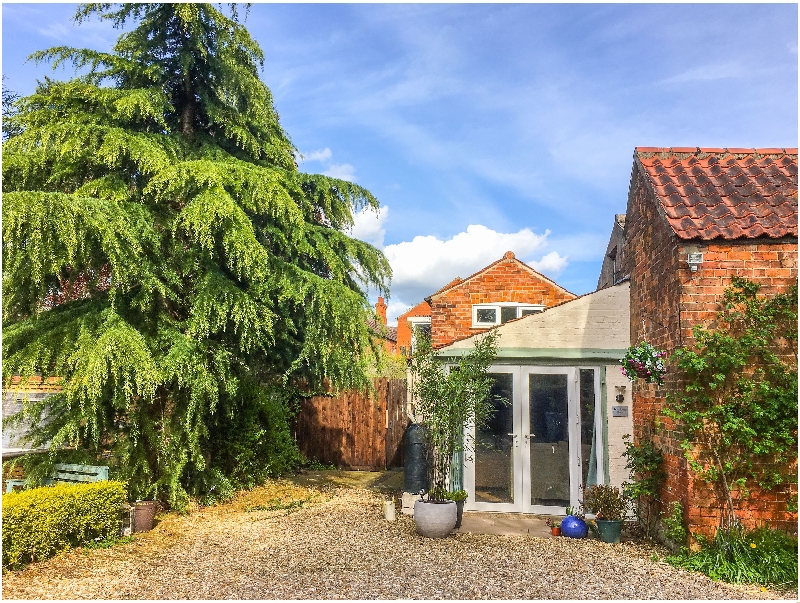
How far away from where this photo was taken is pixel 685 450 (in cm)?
687

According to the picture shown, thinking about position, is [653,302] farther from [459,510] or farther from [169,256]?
[169,256]

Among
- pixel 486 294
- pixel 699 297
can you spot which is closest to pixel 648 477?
pixel 699 297

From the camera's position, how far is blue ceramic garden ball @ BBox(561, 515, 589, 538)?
828cm

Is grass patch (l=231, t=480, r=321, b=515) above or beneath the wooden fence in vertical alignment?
beneath

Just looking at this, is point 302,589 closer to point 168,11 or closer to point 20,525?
point 20,525

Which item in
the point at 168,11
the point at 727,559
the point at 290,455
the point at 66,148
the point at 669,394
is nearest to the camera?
the point at 727,559

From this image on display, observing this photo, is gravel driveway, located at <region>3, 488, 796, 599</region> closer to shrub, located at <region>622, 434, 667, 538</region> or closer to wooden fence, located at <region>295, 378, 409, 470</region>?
shrub, located at <region>622, 434, 667, 538</region>

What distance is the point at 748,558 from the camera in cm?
648

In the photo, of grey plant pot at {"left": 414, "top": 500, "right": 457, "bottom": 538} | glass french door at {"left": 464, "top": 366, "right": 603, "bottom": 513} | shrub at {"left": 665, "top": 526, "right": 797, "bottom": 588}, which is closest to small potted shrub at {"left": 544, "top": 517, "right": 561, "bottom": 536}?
glass french door at {"left": 464, "top": 366, "right": 603, "bottom": 513}

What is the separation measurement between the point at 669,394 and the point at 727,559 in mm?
1876

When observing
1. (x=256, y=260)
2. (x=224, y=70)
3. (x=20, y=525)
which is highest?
(x=224, y=70)

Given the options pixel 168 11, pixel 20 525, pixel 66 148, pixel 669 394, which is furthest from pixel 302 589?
pixel 168 11

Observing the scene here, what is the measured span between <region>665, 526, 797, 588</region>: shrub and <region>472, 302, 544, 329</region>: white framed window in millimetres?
11029

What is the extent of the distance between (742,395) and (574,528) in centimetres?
297
